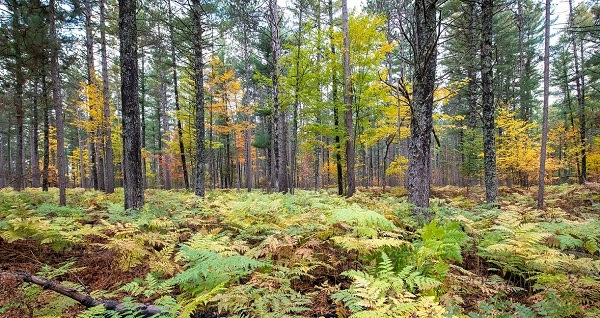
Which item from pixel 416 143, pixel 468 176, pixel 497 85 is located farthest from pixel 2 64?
pixel 497 85

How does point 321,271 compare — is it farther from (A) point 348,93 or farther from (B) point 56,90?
(B) point 56,90

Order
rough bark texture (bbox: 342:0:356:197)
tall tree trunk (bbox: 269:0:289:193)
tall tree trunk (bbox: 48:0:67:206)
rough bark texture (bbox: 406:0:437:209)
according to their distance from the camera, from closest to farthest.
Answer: rough bark texture (bbox: 406:0:437:209) → tall tree trunk (bbox: 48:0:67:206) → rough bark texture (bbox: 342:0:356:197) → tall tree trunk (bbox: 269:0:289:193)

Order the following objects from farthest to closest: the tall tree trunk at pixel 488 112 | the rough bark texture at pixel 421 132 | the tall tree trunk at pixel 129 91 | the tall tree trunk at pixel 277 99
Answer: the tall tree trunk at pixel 277 99
the tall tree trunk at pixel 488 112
the tall tree trunk at pixel 129 91
the rough bark texture at pixel 421 132

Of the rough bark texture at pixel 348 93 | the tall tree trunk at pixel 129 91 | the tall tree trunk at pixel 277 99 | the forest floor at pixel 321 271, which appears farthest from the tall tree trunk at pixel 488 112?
the tall tree trunk at pixel 129 91

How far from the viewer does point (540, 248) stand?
388cm

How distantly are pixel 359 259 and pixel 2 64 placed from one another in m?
11.0

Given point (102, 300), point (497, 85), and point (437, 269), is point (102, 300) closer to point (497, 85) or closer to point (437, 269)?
point (437, 269)

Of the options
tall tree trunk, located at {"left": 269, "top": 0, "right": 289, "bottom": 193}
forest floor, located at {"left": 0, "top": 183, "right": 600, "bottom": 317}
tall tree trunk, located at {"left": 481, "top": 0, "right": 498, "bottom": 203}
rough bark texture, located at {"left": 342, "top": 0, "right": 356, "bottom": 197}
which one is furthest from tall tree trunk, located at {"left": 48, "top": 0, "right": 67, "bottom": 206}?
tall tree trunk, located at {"left": 481, "top": 0, "right": 498, "bottom": 203}

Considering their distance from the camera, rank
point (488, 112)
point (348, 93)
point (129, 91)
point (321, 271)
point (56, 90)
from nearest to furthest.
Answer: point (321, 271) < point (129, 91) < point (56, 90) < point (488, 112) < point (348, 93)

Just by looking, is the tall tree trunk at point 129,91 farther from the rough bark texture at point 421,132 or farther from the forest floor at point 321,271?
the rough bark texture at point 421,132

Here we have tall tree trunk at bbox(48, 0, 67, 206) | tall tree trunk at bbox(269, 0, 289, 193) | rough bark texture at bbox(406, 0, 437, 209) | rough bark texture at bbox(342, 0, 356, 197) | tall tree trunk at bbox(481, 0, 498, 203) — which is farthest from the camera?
tall tree trunk at bbox(269, 0, 289, 193)

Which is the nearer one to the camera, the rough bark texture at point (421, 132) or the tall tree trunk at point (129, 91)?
the rough bark texture at point (421, 132)

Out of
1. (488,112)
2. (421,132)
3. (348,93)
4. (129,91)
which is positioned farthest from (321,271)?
(348,93)

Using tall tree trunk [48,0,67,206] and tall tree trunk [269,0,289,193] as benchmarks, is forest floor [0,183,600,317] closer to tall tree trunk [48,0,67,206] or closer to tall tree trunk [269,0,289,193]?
tall tree trunk [48,0,67,206]
